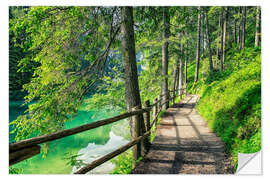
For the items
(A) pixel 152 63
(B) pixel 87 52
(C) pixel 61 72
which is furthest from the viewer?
(A) pixel 152 63

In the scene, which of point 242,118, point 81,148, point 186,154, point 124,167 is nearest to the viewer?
point 186,154

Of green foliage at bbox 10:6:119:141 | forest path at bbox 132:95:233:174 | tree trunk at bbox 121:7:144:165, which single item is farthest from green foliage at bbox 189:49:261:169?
green foliage at bbox 10:6:119:141

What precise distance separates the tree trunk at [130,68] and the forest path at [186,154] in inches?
20.6

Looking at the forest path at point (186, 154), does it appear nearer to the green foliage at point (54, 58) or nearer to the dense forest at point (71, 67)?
the dense forest at point (71, 67)

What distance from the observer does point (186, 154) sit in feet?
12.5

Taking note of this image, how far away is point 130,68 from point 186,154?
2.21m

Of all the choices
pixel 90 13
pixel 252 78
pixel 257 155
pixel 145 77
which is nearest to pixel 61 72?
pixel 90 13

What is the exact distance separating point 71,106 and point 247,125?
11.9 ft

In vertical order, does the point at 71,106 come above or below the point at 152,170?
above

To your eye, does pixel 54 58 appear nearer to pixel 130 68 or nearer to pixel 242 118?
pixel 130 68

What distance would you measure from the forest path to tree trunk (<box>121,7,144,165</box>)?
52 centimetres

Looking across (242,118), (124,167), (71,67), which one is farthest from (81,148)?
(242,118)
